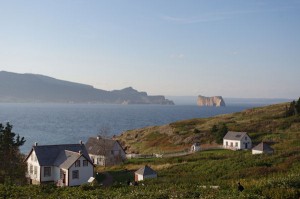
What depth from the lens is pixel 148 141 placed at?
106688mm

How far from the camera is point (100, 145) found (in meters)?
79.9

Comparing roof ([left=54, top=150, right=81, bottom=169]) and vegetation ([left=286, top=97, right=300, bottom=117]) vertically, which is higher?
vegetation ([left=286, top=97, right=300, bottom=117])

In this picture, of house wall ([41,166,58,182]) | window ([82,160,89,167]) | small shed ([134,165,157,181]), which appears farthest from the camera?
house wall ([41,166,58,182])

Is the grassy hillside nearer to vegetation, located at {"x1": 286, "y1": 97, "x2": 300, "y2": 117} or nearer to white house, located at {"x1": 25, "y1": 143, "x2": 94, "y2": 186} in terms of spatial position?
vegetation, located at {"x1": 286, "y1": 97, "x2": 300, "y2": 117}

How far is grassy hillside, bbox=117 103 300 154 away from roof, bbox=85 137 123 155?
15.9 m

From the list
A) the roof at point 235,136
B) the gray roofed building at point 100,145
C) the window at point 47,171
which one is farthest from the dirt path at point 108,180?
the roof at point 235,136

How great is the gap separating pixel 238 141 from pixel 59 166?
40.3 m

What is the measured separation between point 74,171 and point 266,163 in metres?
28.1

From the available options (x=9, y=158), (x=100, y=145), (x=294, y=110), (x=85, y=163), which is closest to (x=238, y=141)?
(x=100, y=145)

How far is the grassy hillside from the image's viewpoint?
300 feet

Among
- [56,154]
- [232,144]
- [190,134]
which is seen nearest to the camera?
[56,154]

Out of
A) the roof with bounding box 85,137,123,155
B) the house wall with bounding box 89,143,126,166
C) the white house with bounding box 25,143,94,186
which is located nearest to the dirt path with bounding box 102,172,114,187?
the white house with bounding box 25,143,94,186

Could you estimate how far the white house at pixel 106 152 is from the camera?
7669 centimetres

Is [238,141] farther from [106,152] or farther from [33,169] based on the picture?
[33,169]
